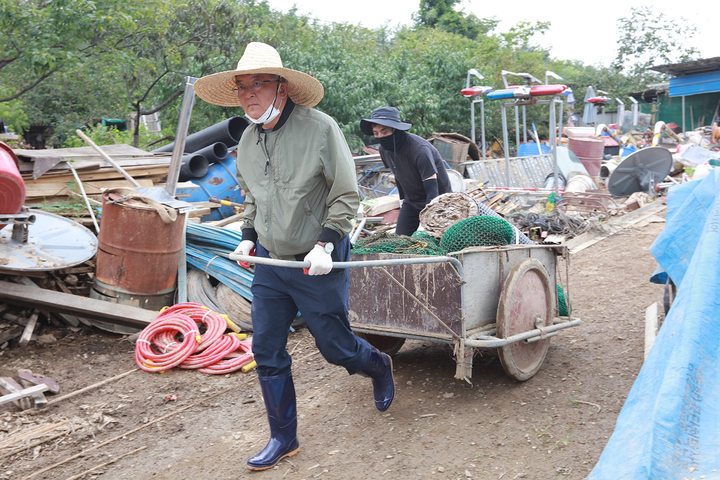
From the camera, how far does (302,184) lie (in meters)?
2.82

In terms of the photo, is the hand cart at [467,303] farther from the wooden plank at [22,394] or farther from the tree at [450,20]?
the tree at [450,20]

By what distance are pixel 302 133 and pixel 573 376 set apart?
2533 millimetres

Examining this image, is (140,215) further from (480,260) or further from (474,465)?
(474,465)

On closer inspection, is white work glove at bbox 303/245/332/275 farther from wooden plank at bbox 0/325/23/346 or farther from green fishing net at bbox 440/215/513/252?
wooden plank at bbox 0/325/23/346

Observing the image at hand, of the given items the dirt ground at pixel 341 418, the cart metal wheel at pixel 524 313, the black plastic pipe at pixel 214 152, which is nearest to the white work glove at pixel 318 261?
the dirt ground at pixel 341 418

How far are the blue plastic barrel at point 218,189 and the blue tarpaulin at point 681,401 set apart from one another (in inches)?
242

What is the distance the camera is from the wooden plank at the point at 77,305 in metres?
5.10

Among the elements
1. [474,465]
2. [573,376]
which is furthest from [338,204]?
[573,376]

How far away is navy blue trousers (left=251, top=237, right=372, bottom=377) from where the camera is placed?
9.61 feet

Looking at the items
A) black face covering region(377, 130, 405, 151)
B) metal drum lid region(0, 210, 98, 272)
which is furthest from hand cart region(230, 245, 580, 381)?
metal drum lid region(0, 210, 98, 272)

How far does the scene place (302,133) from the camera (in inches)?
113

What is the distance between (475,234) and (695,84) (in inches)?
1045

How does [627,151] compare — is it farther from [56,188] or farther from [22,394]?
[22,394]

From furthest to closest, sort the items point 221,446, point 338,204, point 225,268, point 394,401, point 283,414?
point 225,268 < point 394,401 < point 221,446 < point 283,414 < point 338,204
